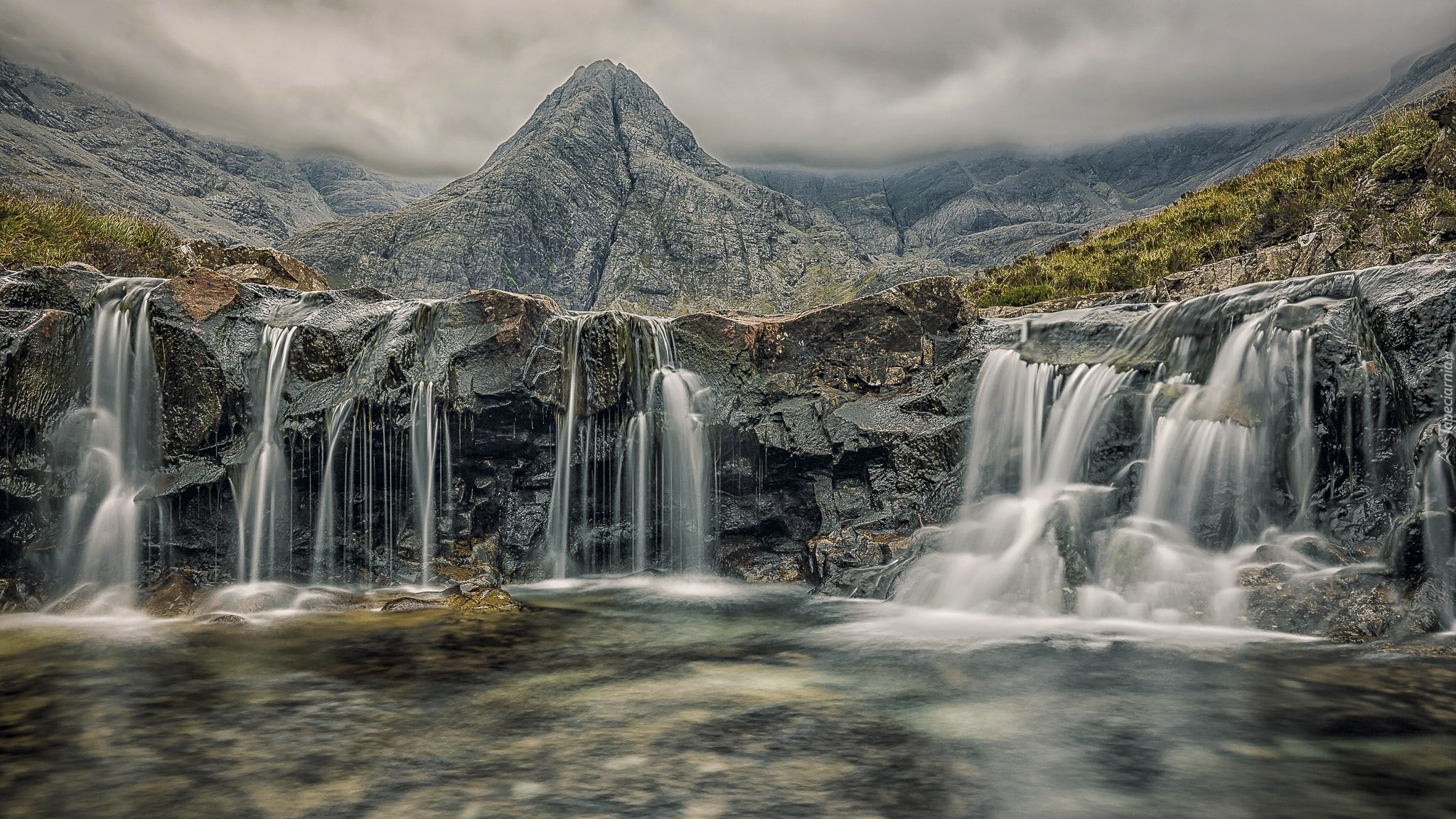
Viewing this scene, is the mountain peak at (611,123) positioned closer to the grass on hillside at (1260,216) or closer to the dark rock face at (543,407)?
the grass on hillside at (1260,216)

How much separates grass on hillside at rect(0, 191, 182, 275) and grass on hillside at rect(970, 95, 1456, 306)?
77.9 feet

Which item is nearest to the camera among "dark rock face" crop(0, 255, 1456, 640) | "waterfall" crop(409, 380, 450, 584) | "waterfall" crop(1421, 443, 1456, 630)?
"waterfall" crop(1421, 443, 1456, 630)

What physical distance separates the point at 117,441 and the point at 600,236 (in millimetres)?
146634

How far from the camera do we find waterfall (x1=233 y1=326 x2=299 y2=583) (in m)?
12.5

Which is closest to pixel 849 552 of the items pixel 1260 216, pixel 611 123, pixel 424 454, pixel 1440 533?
pixel 1440 533

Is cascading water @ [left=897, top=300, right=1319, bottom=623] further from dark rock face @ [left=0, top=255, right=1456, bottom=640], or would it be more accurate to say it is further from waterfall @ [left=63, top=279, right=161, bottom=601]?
waterfall @ [left=63, top=279, right=161, bottom=601]

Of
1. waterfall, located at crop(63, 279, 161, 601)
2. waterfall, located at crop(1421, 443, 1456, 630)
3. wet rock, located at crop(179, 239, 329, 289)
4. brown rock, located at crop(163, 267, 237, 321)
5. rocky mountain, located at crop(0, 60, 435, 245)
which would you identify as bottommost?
waterfall, located at crop(1421, 443, 1456, 630)

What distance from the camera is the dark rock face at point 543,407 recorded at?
38.0 ft

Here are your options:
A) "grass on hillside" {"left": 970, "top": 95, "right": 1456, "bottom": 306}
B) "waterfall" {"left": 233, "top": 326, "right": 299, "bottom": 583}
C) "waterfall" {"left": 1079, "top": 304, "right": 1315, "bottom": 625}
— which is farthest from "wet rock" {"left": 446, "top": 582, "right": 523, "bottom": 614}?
"grass on hillside" {"left": 970, "top": 95, "right": 1456, "bottom": 306}

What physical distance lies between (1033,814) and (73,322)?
51.1 feet

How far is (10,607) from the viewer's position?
35.9ft

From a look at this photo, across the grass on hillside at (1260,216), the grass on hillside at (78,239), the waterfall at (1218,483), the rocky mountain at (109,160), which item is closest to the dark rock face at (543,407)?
the waterfall at (1218,483)

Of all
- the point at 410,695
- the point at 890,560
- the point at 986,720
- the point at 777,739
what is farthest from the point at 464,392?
the point at 986,720

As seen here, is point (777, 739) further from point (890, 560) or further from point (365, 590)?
point (365, 590)
